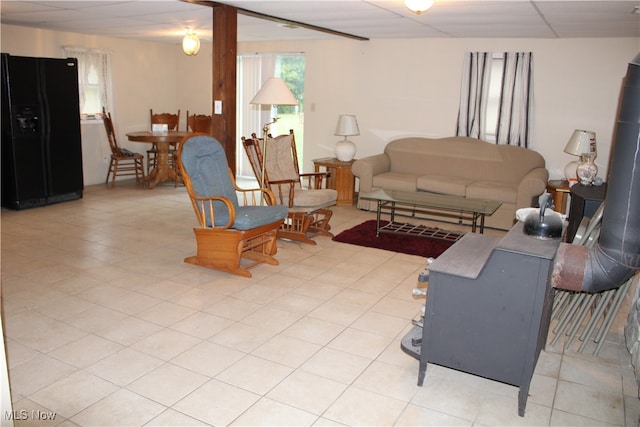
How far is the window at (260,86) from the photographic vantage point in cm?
823

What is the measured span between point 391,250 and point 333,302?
142cm

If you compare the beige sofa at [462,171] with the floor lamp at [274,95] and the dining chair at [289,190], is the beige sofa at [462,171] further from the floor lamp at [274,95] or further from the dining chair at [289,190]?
the floor lamp at [274,95]

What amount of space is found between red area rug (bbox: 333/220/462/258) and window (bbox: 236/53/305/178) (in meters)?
3.16

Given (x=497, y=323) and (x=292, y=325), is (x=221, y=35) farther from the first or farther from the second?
(x=497, y=323)

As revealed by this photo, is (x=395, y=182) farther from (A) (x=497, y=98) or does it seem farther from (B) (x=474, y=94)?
(A) (x=497, y=98)

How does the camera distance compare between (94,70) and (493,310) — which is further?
(94,70)

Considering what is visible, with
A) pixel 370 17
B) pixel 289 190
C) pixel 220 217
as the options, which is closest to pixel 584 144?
pixel 370 17

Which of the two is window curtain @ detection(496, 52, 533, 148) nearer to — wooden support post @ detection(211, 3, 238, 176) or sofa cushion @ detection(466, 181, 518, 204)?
sofa cushion @ detection(466, 181, 518, 204)

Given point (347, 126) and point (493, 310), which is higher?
point (347, 126)

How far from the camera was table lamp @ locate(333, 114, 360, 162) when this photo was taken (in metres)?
7.09

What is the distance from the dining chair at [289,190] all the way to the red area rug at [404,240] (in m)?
0.27

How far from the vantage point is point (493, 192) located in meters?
5.87

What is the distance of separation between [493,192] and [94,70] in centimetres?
568

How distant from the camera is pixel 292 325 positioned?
339 cm
